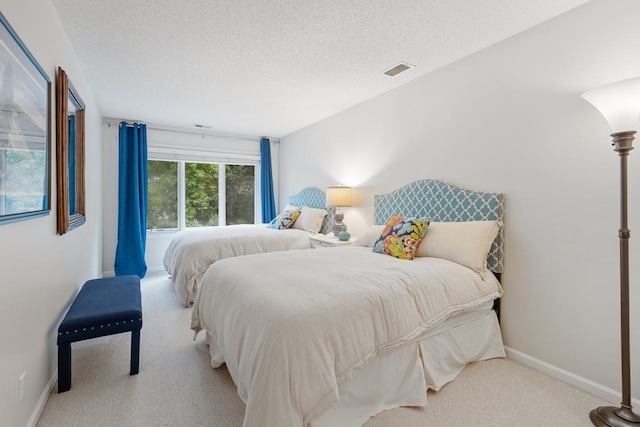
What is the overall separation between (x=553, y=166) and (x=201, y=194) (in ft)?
16.8

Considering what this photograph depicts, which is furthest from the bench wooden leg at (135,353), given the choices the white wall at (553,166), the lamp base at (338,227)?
the white wall at (553,166)

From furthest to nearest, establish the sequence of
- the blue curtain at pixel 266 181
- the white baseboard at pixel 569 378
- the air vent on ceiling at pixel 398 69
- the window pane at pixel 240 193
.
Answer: the blue curtain at pixel 266 181 < the window pane at pixel 240 193 < the air vent on ceiling at pixel 398 69 < the white baseboard at pixel 569 378

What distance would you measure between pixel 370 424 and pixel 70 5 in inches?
125

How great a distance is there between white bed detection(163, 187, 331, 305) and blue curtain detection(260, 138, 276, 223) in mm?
1577

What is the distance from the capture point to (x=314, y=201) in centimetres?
483

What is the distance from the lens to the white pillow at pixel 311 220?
4410mm

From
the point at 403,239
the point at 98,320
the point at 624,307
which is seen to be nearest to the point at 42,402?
the point at 98,320

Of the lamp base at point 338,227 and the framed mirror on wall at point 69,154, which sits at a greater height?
the framed mirror on wall at point 69,154

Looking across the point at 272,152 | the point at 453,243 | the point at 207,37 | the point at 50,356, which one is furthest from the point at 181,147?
the point at 453,243

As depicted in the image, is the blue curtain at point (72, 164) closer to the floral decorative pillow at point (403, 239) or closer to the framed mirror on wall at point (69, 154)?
the framed mirror on wall at point (69, 154)

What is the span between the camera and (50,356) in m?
1.89

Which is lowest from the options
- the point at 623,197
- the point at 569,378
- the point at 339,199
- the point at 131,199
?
the point at 569,378

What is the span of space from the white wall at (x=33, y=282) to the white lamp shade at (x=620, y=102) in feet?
9.32

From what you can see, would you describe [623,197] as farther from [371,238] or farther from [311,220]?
[311,220]
